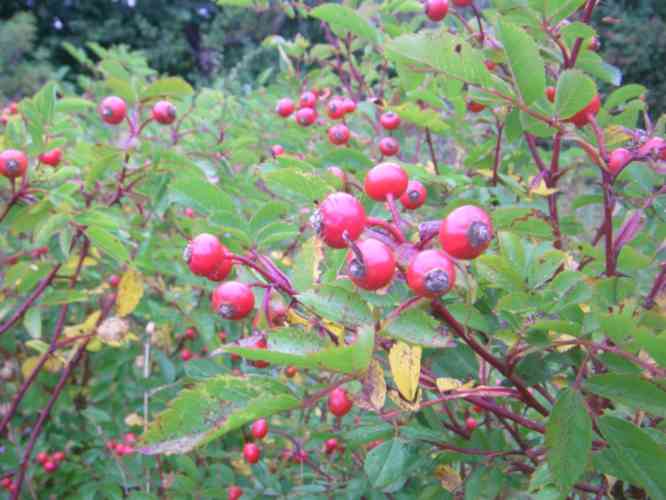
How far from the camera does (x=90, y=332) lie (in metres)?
2.03

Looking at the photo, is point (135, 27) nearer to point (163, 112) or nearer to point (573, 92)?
point (163, 112)

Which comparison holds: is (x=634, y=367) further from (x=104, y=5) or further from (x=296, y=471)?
(x=104, y=5)

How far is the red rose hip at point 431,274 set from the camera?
752 mm

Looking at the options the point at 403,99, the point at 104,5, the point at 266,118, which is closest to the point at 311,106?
the point at 403,99

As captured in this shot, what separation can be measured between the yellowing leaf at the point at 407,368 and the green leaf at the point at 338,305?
0.26 ft

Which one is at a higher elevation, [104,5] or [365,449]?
[365,449]

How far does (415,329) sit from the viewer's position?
819mm

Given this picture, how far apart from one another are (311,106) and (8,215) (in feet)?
4.24

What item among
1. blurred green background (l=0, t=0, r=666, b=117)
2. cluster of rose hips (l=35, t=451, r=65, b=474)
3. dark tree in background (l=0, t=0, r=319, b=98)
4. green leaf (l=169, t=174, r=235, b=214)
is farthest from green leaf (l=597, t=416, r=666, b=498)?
dark tree in background (l=0, t=0, r=319, b=98)

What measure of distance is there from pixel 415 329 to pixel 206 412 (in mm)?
301

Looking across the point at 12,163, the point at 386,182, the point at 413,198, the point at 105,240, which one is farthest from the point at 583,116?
the point at 12,163

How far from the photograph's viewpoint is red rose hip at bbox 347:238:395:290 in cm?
76

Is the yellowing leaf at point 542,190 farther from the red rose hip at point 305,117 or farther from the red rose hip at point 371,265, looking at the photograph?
the red rose hip at point 305,117

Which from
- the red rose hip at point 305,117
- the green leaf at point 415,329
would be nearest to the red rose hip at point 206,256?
the green leaf at point 415,329
